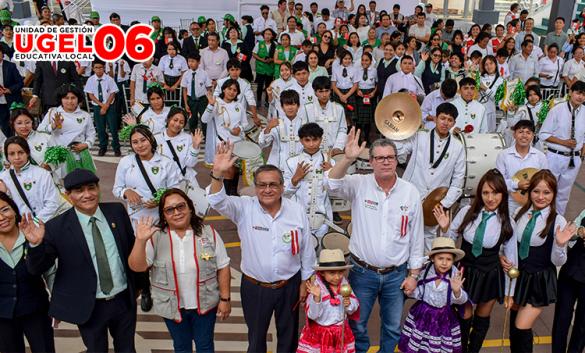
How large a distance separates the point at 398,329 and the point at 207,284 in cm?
151

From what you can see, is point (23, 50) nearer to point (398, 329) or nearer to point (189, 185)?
point (189, 185)

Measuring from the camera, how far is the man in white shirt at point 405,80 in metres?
8.95

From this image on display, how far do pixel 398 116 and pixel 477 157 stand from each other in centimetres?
128

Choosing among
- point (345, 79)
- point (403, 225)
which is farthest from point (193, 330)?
point (345, 79)

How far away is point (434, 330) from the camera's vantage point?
13.1ft

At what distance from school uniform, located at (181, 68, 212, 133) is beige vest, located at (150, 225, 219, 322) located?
588 centimetres

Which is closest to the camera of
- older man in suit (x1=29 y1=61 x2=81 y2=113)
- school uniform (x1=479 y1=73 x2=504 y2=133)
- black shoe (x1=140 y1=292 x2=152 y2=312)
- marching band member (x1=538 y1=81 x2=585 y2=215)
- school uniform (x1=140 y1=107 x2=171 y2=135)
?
black shoe (x1=140 y1=292 x2=152 y2=312)

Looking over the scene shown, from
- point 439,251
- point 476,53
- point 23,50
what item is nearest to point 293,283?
point 439,251

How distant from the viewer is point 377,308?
5.39 m

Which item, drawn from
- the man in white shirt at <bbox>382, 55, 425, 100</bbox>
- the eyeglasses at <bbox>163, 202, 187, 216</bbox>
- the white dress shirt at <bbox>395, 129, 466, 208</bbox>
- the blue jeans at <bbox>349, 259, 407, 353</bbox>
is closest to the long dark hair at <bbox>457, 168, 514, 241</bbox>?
the blue jeans at <bbox>349, 259, 407, 353</bbox>

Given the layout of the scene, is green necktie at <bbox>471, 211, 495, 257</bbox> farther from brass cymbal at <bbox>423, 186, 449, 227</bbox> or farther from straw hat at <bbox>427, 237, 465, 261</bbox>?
brass cymbal at <bbox>423, 186, 449, 227</bbox>

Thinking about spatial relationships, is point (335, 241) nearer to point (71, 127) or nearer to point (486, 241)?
point (486, 241)

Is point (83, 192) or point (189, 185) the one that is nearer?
point (83, 192)

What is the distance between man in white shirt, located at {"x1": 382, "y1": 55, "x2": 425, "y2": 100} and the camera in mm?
8945
